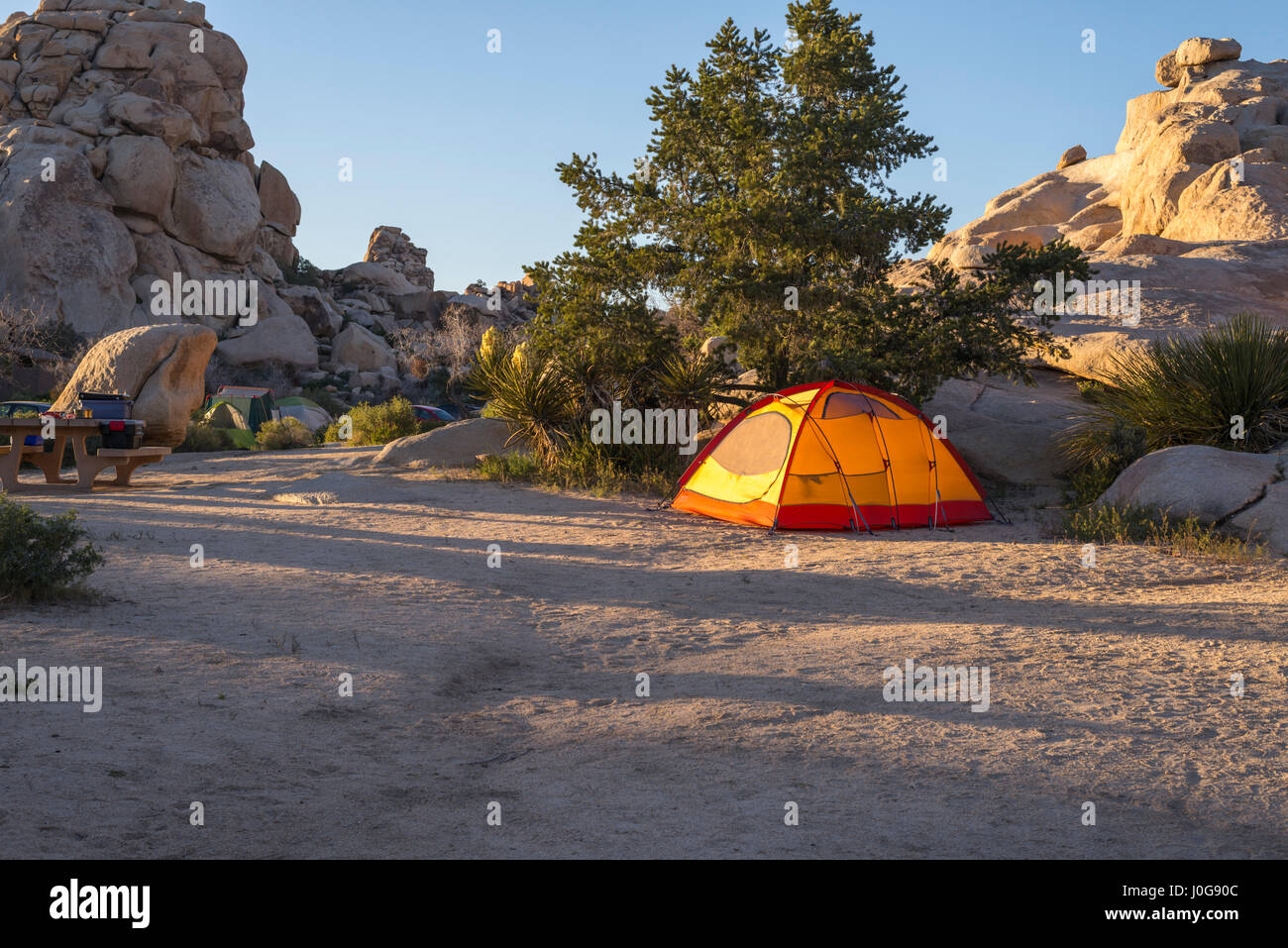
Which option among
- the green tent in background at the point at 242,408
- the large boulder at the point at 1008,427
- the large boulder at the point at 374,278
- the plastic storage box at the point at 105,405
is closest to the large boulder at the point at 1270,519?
the large boulder at the point at 1008,427

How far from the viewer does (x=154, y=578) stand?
8227 millimetres

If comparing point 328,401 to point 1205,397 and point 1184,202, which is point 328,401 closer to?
point 1184,202

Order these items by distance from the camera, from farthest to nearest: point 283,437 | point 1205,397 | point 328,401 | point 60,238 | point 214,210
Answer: point 214,210 → point 328,401 → point 60,238 → point 283,437 → point 1205,397

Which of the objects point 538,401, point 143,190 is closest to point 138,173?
point 143,190

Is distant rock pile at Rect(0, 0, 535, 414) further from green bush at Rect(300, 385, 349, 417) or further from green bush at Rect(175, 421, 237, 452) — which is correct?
green bush at Rect(175, 421, 237, 452)

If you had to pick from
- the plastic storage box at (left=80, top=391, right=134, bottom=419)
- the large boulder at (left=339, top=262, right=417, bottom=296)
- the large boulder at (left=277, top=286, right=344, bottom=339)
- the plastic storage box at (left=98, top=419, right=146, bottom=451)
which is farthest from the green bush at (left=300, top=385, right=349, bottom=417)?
the plastic storage box at (left=98, top=419, right=146, bottom=451)

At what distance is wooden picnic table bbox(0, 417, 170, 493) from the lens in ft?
48.4

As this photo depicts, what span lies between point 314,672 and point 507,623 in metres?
1.90

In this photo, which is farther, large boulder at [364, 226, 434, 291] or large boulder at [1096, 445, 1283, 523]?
large boulder at [364, 226, 434, 291]

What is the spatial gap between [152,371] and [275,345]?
31.2 metres

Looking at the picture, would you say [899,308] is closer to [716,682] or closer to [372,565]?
[372,565]

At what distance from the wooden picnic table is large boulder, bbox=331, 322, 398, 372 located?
3919cm

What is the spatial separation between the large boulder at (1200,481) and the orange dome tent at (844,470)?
1.99 m

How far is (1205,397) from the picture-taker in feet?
41.7
